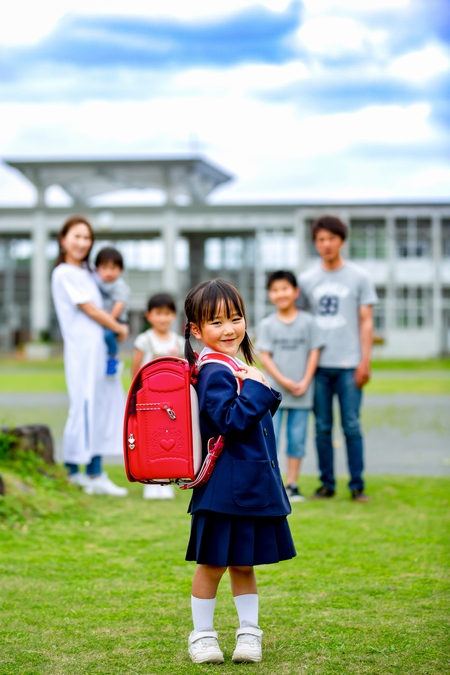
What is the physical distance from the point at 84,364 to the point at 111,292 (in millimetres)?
667

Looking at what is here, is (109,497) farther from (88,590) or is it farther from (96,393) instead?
(88,590)

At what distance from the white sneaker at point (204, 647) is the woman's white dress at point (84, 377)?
370 cm

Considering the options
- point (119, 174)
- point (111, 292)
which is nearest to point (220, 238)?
point (119, 174)

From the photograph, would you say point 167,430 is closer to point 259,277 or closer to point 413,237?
point 413,237

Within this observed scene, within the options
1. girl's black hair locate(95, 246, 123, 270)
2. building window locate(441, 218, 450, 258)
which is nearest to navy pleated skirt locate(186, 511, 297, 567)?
girl's black hair locate(95, 246, 123, 270)

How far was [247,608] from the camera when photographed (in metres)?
3.45

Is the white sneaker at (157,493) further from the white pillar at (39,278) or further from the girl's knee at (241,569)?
the white pillar at (39,278)

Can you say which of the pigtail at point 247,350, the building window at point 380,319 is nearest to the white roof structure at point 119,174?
the building window at point 380,319

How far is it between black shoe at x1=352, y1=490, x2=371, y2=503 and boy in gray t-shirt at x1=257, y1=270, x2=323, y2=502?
0.37 meters

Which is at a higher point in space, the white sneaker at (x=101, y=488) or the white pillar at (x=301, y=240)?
the white pillar at (x=301, y=240)

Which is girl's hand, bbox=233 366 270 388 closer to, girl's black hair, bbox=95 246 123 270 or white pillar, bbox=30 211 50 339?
girl's black hair, bbox=95 246 123 270

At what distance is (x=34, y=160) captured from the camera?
2036 inches

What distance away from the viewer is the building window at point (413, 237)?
5112cm

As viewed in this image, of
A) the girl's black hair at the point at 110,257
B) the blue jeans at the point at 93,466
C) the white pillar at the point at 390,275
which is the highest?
the white pillar at the point at 390,275
